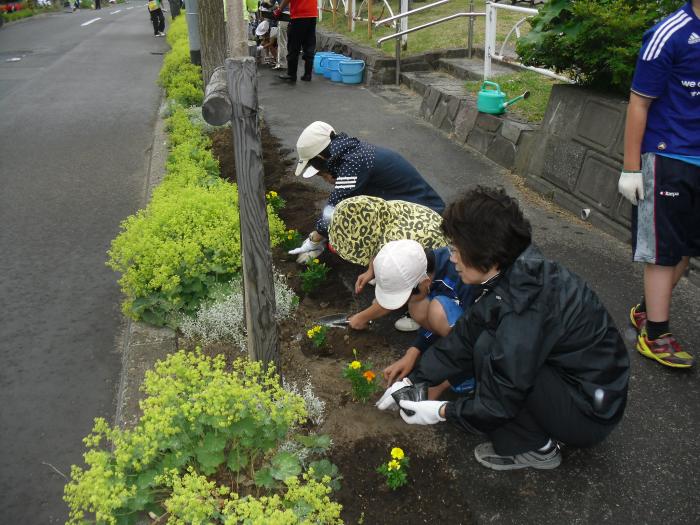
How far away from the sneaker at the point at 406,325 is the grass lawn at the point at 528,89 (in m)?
3.52

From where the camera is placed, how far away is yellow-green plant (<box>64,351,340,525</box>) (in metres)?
2.05

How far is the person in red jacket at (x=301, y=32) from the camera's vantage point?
1059cm

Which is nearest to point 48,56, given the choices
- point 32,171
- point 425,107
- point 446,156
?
point 32,171

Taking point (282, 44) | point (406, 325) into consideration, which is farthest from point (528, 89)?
point (282, 44)

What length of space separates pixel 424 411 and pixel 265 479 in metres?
0.70

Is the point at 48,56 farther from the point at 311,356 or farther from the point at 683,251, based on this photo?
the point at 683,251

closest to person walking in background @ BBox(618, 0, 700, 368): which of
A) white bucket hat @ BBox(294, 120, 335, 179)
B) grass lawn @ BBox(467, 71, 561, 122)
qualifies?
white bucket hat @ BBox(294, 120, 335, 179)

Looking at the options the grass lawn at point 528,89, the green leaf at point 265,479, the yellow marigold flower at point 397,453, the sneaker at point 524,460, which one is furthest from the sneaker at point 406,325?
the grass lawn at point 528,89

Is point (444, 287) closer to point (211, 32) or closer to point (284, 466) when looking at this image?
point (284, 466)

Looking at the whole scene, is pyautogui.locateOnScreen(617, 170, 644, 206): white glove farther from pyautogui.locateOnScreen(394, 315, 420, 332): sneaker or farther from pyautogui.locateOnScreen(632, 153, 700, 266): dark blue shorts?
pyautogui.locateOnScreen(394, 315, 420, 332): sneaker

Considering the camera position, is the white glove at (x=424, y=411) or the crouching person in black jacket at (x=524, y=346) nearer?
the crouching person in black jacket at (x=524, y=346)

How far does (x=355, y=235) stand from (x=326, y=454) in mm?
1376

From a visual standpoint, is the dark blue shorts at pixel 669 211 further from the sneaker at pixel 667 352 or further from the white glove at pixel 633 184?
the sneaker at pixel 667 352

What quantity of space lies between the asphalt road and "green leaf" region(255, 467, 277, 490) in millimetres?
1098
